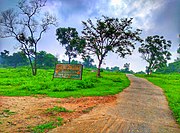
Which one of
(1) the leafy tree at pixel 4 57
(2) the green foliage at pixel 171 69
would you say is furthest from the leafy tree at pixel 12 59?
(2) the green foliage at pixel 171 69

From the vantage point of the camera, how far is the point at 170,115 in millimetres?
9758

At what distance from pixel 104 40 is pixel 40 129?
31.5 meters

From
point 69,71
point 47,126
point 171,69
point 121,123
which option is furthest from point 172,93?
point 171,69

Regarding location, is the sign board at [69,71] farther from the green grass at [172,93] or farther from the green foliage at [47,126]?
the green foliage at [47,126]

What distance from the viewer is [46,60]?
87875 mm

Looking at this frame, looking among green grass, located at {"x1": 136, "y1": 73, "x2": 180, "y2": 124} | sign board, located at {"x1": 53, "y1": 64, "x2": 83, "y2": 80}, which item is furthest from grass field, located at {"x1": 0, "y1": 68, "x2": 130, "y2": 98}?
green grass, located at {"x1": 136, "y1": 73, "x2": 180, "y2": 124}

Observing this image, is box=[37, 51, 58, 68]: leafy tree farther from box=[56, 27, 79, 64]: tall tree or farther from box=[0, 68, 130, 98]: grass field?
box=[0, 68, 130, 98]: grass field

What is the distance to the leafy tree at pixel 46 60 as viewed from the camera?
289ft

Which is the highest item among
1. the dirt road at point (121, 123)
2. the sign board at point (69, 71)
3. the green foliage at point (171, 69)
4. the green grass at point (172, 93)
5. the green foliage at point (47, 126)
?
the green foliage at point (171, 69)

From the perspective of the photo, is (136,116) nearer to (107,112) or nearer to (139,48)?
(107,112)

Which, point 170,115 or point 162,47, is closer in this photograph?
point 170,115

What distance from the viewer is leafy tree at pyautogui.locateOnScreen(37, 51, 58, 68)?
3469 inches

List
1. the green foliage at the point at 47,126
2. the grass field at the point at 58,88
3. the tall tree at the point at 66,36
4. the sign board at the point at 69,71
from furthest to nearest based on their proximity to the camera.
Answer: the tall tree at the point at 66,36 → the sign board at the point at 69,71 → the grass field at the point at 58,88 → the green foliage at the point at 47,126

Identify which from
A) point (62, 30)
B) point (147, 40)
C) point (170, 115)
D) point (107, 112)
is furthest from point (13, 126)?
point (62, 30)
